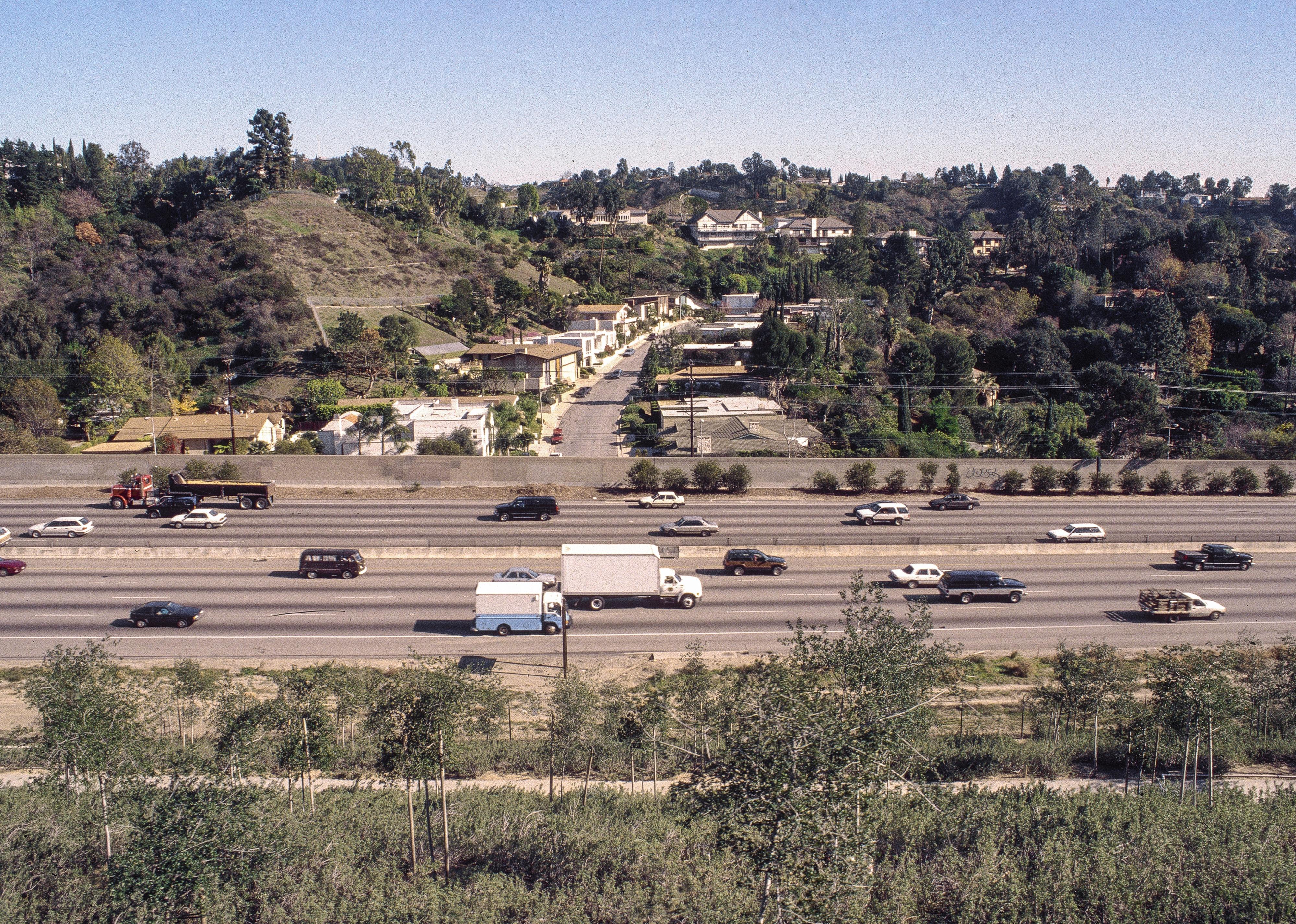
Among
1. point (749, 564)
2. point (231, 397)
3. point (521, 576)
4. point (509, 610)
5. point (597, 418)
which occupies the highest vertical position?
point (231, 397)

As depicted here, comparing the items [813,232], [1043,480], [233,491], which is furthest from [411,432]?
[813,232]

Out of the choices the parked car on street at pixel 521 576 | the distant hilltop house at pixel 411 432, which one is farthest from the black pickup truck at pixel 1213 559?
the distant hilltop house at pixel 411 432

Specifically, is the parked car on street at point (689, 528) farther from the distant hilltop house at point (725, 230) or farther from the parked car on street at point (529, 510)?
the distant hilltop house at point (725, 230)

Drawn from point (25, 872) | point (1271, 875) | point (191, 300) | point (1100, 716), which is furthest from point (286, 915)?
point (191, 300)

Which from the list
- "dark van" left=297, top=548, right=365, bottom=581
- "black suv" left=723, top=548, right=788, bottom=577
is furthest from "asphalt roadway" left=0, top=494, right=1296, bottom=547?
"black suv" left=723, top=548, right=788, bottom=577

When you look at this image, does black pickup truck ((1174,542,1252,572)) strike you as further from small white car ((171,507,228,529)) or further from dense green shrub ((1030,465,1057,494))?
small white car ((171,507,228,529))

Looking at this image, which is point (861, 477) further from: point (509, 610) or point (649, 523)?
point (509, 610)
